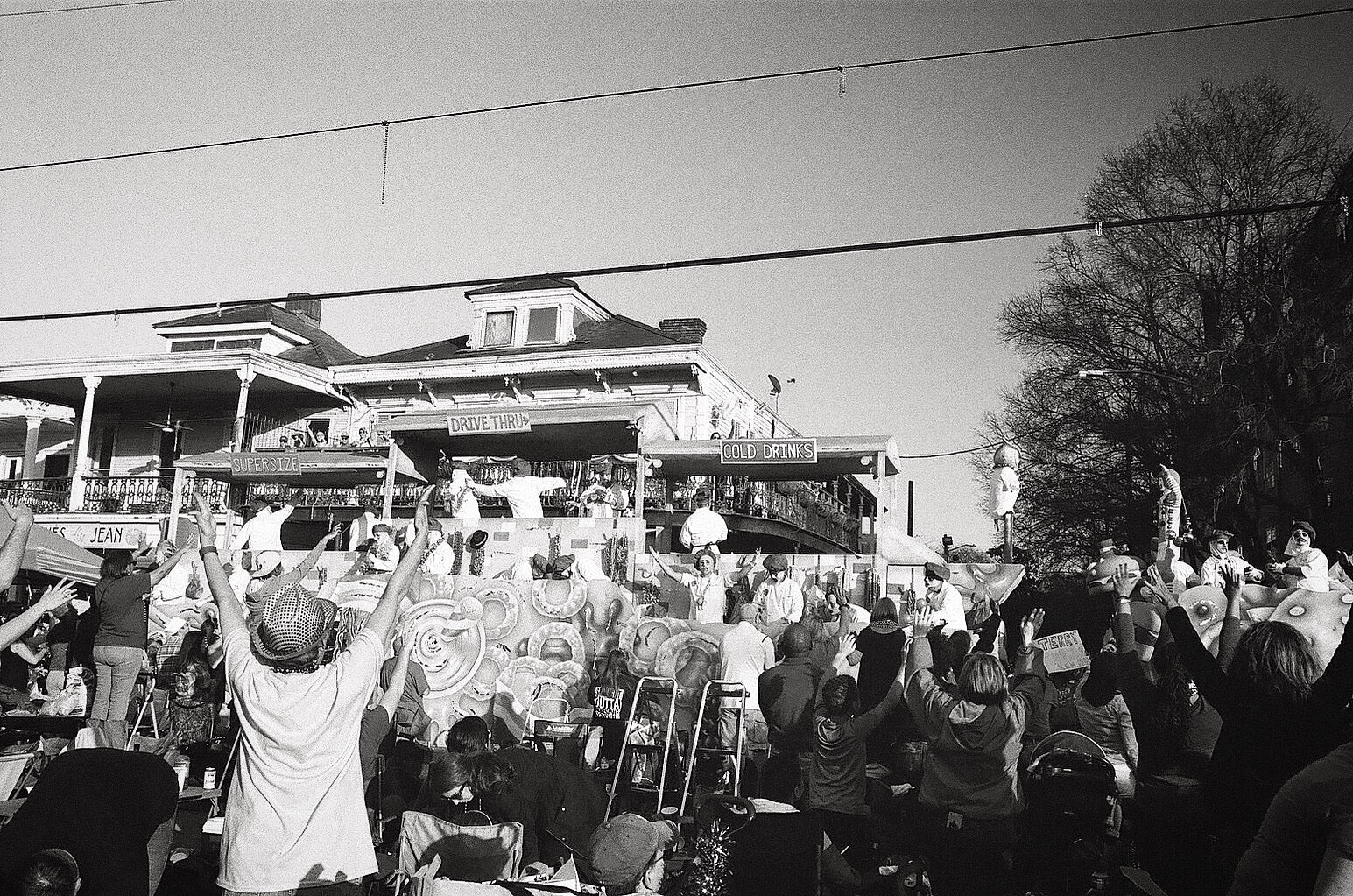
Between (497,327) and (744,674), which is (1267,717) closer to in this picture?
(744,674)

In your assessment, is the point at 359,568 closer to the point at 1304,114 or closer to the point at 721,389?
the point at 721,389

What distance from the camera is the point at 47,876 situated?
326 cm

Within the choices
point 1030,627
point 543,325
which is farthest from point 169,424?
point 1030,627

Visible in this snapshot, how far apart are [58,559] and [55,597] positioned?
10578 mm

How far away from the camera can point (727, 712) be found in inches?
311

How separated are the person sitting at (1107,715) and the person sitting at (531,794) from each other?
8.91 ft

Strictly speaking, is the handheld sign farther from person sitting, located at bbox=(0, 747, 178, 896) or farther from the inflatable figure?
the inflatable figure

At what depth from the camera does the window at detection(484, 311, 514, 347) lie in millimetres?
27016

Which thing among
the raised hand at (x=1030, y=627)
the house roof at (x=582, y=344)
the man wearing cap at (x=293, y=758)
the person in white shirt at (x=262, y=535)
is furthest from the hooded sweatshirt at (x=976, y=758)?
the house roof at (x=582, y=344)

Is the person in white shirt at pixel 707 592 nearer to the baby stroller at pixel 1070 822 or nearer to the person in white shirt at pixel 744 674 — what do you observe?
the person in white shirt at pixel 744 674

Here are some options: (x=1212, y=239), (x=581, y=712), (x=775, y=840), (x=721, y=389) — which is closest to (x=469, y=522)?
(x=581, y=712)

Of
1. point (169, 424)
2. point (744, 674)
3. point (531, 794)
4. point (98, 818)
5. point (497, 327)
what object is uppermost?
point (497, 327)

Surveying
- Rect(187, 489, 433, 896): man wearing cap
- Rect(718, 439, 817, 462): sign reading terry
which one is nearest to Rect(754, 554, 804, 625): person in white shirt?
Rect(718, 439, 817, 462): sign reading terry

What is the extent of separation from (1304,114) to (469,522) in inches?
754
